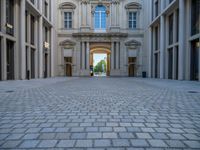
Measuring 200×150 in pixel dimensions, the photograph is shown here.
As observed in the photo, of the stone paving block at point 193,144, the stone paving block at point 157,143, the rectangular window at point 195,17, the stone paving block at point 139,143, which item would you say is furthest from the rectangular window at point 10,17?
the stone paving block at point 193,144

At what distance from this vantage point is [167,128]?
11.5ft

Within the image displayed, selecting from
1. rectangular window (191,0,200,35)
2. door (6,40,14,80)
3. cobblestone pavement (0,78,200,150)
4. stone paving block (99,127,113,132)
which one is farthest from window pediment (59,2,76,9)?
stone paving block (99,127,113,132)

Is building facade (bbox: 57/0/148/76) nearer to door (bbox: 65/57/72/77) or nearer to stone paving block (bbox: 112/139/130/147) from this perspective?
door (bbox: 65/57/72/77)

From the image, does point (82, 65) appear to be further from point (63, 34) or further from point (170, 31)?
point (170, 31)

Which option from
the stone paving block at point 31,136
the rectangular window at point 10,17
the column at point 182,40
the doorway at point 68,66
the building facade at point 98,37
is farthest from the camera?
the doorway at point 68,66

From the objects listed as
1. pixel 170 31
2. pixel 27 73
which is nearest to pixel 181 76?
pixel 170 31

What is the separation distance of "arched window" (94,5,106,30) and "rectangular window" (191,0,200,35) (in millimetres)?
18783

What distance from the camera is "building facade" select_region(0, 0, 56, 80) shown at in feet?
56.2

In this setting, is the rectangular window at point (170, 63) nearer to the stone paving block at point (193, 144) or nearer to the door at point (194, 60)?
the door at point (194, 60)

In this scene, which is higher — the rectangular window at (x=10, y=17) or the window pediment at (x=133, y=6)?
the window pediment at (x=133, y=6)

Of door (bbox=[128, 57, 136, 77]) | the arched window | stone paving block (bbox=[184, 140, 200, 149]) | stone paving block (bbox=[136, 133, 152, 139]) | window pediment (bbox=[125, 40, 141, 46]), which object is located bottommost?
stone paving block (bbox=[184, 140, 200, 149])

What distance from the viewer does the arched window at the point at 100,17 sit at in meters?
36.2

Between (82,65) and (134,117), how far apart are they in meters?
31.3

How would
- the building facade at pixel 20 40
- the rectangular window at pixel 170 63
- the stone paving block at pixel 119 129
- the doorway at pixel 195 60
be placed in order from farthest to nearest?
the rectangular window at pixel 170 63 < the doorway at pixel 195 60 < the building facade at pixel 20 40 < the stone paving block at pixel 119 129
